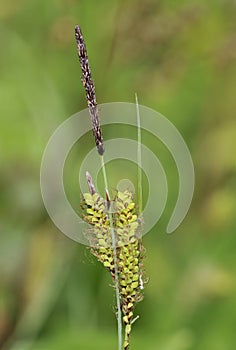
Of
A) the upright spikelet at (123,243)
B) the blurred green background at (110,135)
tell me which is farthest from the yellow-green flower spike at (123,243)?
the blurred green background at (110,135)

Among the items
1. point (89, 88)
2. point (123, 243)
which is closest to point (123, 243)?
point (123, 243)

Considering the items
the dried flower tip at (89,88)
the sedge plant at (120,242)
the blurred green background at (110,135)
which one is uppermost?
the blurred green background at (110,135)

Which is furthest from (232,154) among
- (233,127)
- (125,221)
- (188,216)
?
(125,221)

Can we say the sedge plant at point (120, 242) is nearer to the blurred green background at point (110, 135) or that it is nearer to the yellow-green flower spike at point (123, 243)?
the yellow-green flower spike at point (123, 243)

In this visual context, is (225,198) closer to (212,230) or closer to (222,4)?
(212,230)

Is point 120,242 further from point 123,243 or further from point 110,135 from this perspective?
point 110,135
